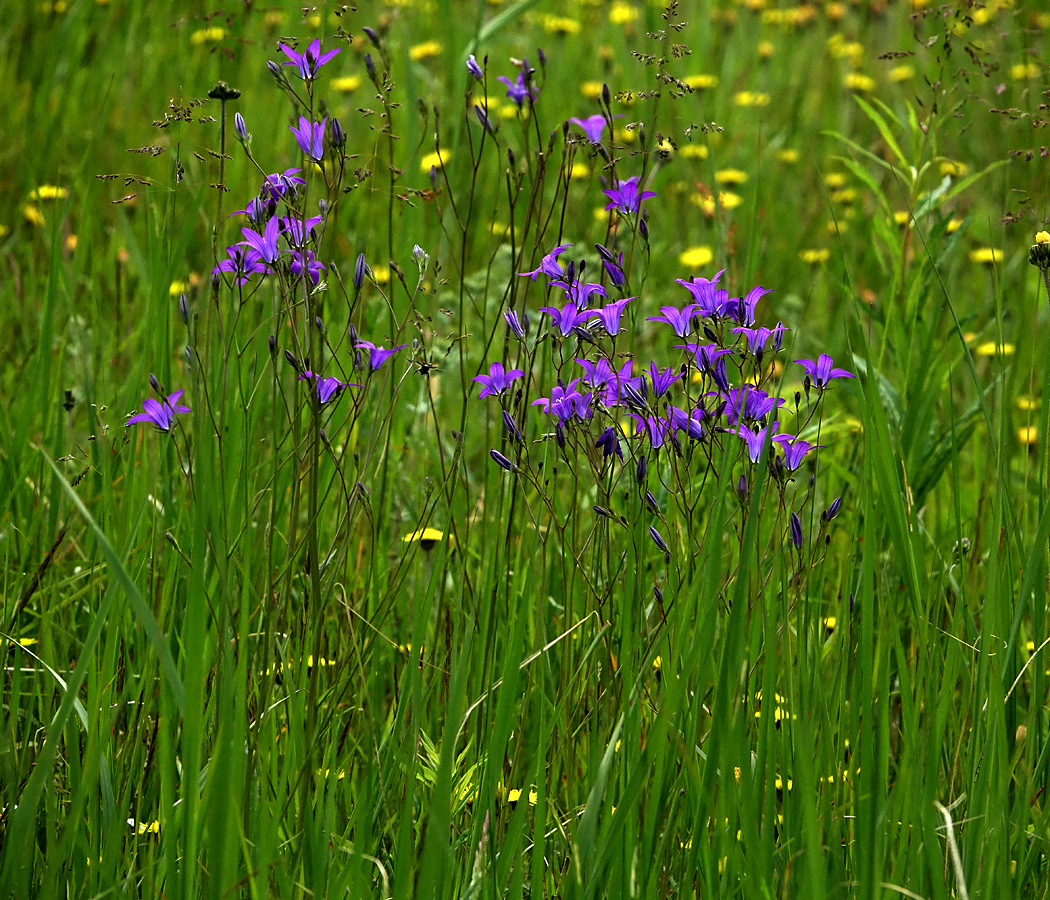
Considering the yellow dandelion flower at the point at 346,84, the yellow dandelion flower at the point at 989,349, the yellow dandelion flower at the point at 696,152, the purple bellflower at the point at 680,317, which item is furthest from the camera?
the yellow dandelion flower at the point at 346,84

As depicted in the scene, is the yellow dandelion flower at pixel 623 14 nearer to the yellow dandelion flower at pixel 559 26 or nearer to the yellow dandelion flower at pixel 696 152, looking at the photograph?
the yellow dandelion flower at pixel 559 26

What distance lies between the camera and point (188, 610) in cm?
121

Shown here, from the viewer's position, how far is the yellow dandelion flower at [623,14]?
6.02m

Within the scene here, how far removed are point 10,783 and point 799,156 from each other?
481 cm

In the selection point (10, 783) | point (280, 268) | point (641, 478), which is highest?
point (280, 268)

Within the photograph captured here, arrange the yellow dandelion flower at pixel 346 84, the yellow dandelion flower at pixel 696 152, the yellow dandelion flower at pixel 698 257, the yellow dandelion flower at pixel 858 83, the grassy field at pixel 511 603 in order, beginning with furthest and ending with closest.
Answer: the yellow dandelion flower at pixel 858 83 < the yellow dandelion flower at pixel 346 84 < the yellow dandelion flower at pixel 696 152 < the yellow dandelion flower at pixel 698 257 < the grassy field at pixel 511 603

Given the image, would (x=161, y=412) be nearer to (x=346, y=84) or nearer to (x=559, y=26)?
(x=346, y=84)

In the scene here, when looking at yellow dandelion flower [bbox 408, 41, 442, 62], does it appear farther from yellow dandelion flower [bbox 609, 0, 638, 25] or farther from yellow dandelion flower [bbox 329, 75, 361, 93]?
yellow dandelion flower [bbox 609, 0, 638, 25]

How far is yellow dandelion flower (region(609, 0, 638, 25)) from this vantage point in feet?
19.7

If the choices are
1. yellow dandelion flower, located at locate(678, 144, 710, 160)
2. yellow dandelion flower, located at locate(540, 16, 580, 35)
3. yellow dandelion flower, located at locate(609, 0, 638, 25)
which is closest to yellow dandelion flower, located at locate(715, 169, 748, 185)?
yellow dandelion flower, located at locate(678, 144, 710, 160)

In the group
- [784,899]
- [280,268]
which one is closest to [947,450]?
[784,899]

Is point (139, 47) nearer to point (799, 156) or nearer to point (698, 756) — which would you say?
point (799, 156)

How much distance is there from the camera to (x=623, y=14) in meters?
6.09

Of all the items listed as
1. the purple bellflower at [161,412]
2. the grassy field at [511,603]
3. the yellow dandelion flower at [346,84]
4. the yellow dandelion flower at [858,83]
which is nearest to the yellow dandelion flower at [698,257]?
the grassy field at [511,603]
